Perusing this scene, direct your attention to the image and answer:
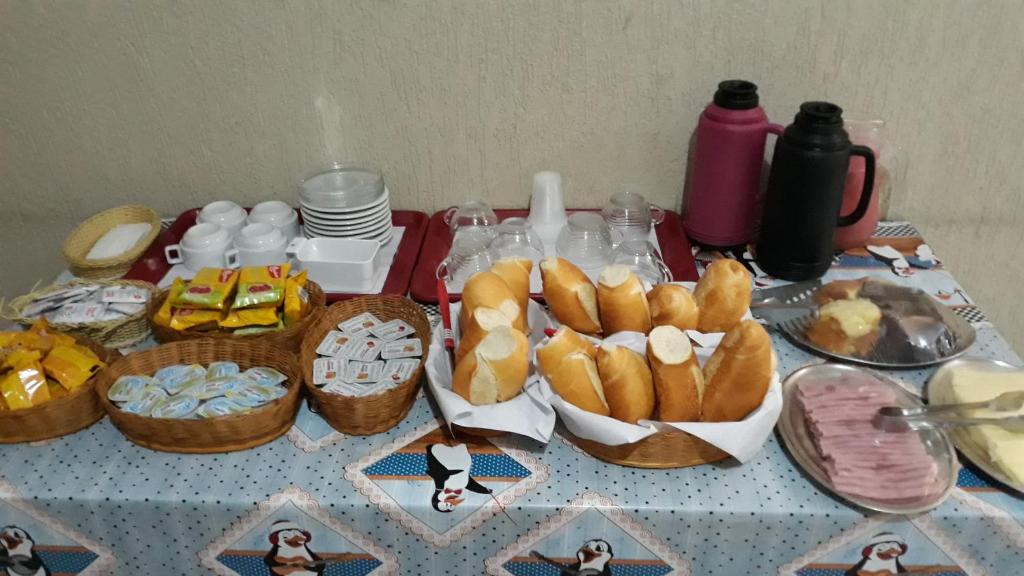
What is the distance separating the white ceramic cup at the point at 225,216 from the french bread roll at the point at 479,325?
566 mm

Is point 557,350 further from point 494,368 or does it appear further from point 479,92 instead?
point 479,92

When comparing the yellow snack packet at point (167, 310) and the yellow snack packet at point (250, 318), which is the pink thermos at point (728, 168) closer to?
the yellow snack packet at point (250, 318)

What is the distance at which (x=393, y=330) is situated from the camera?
1.06 meters

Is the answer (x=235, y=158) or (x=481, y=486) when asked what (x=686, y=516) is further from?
(x=235, y=158)

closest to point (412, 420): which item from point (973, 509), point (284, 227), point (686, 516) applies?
point (686, 516)

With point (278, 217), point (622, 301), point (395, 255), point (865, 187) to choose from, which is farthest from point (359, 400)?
point (865, 187)

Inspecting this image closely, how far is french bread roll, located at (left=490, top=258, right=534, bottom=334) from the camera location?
0.98 metres

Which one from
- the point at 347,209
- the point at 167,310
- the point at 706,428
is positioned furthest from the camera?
the point at 347,209

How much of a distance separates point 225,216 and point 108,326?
0.33 metres

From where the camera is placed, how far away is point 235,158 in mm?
1402

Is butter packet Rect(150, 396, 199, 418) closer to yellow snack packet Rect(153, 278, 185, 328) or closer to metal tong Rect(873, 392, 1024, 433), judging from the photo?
yellow snack packet Rect(153, 278, 185, 328)

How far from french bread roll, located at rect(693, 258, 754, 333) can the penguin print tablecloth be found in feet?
0.54

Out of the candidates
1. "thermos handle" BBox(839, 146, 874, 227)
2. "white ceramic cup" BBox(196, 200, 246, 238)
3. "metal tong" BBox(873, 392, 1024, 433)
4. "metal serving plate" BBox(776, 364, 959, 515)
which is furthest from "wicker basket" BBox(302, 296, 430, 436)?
"thermos handle" BBox(839, 146, 874, 227)

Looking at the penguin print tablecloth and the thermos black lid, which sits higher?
the thermos black lid
